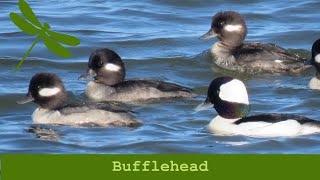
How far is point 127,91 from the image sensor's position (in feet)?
45.6

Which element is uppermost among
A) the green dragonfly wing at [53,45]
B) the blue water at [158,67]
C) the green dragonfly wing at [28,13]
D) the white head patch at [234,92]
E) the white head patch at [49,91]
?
the green dragonfly wing at [28,13]

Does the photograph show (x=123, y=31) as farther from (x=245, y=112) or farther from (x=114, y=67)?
(x=245, y=112)

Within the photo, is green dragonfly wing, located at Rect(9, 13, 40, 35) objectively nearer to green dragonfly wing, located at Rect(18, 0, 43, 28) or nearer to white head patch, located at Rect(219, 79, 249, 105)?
green dragonfly wing, located at Rect(18, 0, 43, 28)

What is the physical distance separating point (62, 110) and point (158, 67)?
3984 mm

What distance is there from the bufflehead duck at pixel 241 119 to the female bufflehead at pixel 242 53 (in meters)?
3.81

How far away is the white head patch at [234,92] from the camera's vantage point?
38.2 ft

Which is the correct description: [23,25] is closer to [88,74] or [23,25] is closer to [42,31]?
[42,31]

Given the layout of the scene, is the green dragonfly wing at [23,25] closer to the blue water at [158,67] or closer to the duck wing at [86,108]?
the blue water at [158,67]

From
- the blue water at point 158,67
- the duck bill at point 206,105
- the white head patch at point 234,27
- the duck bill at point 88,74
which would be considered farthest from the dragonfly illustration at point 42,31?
the white head patch at point 234,27

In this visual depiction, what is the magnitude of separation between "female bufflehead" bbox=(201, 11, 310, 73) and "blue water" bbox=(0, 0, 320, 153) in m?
0.21

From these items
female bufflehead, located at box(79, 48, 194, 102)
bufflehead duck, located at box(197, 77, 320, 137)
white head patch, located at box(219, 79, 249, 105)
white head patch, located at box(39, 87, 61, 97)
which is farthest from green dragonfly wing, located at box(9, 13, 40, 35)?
female bufflehead, located at box(79, 48, 194, 102)

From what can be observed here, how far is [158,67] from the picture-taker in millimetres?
16156

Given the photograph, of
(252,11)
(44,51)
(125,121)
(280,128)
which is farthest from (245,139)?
(252,11)

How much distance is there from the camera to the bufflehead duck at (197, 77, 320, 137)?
1132 centimetres
